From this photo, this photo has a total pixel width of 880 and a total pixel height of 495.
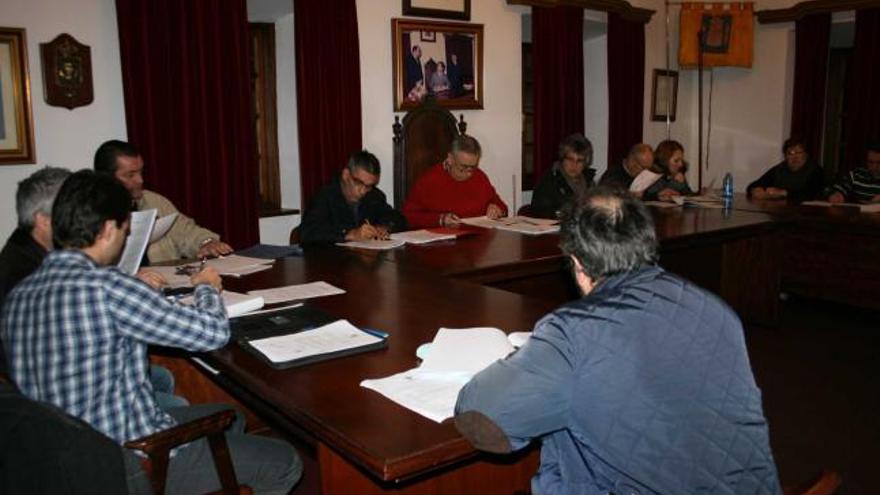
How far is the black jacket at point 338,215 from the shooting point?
140 inches

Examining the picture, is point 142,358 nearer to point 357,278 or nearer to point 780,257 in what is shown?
point 357,278

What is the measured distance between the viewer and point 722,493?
1234mm

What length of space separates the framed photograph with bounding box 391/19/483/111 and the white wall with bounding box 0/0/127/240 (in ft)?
5.72

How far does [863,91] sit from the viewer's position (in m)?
6.01

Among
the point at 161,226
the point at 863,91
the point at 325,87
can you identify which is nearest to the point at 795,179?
the point at 863,91

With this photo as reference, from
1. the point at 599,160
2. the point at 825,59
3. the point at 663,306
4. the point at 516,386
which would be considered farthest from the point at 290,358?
→ the point at 825,59

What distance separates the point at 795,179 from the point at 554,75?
74.1 inches

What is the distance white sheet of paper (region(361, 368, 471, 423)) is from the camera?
1.47m

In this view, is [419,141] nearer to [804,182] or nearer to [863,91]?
[804,182]

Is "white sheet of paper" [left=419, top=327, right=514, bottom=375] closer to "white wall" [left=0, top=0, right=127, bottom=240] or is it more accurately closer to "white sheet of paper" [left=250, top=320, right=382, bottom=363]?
"white sheet of paper" [left=250, top=320, right=382, bottom=363]

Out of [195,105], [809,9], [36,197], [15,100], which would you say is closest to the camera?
[36,197]

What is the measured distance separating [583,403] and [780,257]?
3671 millimetres

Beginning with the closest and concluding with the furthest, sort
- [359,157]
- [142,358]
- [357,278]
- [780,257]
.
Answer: [142,358], [357,278], [359,157], [780,257]

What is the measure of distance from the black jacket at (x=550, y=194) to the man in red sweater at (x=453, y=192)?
24cm
